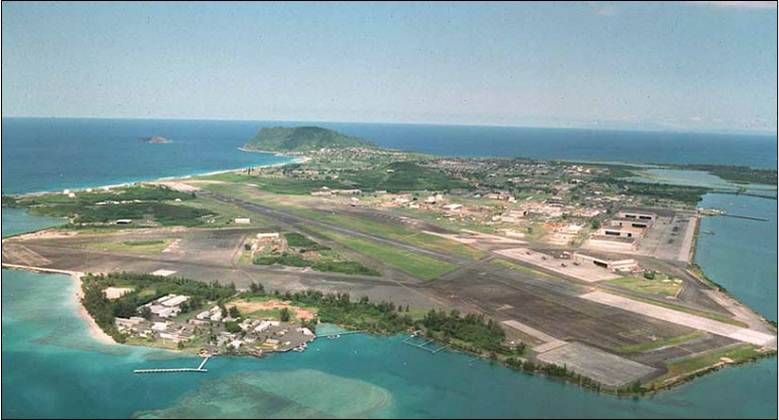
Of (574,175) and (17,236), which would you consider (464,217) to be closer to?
(17,236)

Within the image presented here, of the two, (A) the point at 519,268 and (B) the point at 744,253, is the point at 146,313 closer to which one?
(A) the point at 519,268

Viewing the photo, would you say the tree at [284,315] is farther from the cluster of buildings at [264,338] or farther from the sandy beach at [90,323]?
the sandy beach at [90,323]

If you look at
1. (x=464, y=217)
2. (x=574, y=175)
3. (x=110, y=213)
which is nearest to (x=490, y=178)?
(x=574, y=175)

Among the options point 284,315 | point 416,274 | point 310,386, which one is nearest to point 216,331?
point 284,315

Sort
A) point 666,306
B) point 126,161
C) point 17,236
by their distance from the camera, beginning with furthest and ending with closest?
point 126,161
point 17,236
point 666,306

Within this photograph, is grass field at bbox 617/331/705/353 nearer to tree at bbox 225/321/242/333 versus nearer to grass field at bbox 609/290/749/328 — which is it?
grass field at bbox 609/290/749/328

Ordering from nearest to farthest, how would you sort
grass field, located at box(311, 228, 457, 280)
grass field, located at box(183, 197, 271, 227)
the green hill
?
grass field, located at box(311, 228, 457, 280) → grass field, located at box(183, 197, 271, 227) → the green hill

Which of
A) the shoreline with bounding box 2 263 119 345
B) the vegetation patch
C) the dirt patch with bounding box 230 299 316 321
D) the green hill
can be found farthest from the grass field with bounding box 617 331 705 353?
the green hill

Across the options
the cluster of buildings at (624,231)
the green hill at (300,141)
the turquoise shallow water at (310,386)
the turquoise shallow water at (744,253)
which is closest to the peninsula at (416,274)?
the cluster of buildings at (624,231)
